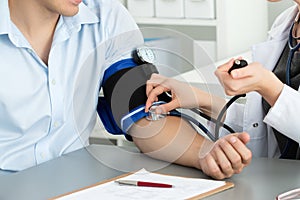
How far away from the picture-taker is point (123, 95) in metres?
1.60

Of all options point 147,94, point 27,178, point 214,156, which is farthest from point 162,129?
point 27,178

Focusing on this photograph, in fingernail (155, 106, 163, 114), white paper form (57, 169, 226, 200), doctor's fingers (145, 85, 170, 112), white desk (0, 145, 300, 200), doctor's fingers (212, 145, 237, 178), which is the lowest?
white desk (0, 145, 300, 200)

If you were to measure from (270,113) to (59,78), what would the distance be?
19.0 inches

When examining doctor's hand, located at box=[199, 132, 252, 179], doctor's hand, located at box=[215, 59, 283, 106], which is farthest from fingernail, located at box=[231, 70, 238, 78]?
doctor's hand, located at box=[199, 132, 252, 179]

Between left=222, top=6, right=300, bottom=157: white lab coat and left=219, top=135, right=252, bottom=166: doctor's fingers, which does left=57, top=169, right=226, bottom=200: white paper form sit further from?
left=222, top=6, right=300, bottom=157: white lab coat

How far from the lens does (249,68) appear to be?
1.37 m

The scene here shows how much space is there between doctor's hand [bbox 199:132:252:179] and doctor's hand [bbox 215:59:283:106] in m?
0.09

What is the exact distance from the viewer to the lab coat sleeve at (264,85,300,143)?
56.9 inches

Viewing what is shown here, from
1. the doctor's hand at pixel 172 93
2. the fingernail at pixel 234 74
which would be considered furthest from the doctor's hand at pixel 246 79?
the doctor's hand at pixel 172 93

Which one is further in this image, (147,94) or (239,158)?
(147,94)

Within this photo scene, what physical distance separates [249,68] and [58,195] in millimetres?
439

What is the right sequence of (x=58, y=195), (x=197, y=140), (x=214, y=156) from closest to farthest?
1. (x=58, y=195)
2. (x=214, y=156)
3. (x=197, y=140)

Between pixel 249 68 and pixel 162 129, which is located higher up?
pixel 249 68

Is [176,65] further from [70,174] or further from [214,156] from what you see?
[70,174]
